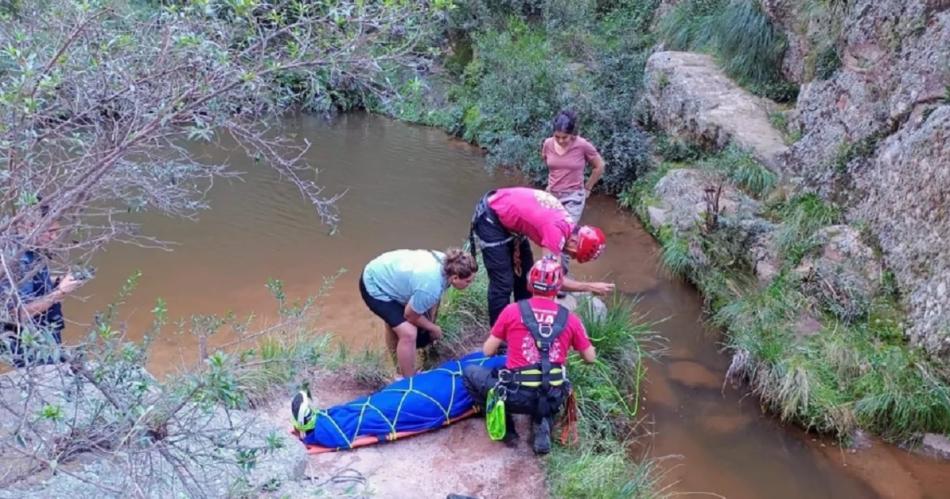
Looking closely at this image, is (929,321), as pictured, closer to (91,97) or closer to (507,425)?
(507,425)

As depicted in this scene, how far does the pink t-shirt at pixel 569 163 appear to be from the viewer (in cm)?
579

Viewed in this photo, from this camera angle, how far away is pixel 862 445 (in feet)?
16.0

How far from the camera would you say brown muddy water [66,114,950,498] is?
4699 mm

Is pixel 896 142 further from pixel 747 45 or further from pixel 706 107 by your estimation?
pixel 747 45

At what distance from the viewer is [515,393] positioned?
13.0ft

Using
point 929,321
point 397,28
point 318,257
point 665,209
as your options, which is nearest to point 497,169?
point 665,209

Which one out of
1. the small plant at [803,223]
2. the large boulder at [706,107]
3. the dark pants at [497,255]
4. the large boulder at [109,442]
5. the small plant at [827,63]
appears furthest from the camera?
the large boulder at [706,107]

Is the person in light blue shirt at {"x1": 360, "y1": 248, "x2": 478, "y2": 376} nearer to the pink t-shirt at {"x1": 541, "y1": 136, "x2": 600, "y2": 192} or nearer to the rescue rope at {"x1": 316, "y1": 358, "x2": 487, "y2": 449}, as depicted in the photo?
the rescue rope at {"x1": 316, "y1": 358, "x2": 487, "y2": 449}

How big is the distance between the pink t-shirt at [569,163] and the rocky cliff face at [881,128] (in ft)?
7.79

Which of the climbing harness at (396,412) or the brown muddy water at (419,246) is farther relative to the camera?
the brown muddy water at (419,246)

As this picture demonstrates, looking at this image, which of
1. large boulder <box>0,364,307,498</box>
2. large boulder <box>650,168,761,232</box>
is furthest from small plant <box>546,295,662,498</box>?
large boulder <box>650,168,761,232</box>

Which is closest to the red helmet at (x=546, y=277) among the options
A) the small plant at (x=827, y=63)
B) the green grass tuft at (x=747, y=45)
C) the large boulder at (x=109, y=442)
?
the large boulder at (x=109, y=442)

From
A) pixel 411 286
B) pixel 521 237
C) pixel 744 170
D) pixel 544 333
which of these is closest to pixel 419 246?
pixel 744 170

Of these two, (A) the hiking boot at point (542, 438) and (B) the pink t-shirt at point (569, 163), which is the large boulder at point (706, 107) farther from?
(A) the hiking boot at point (542, 438)
